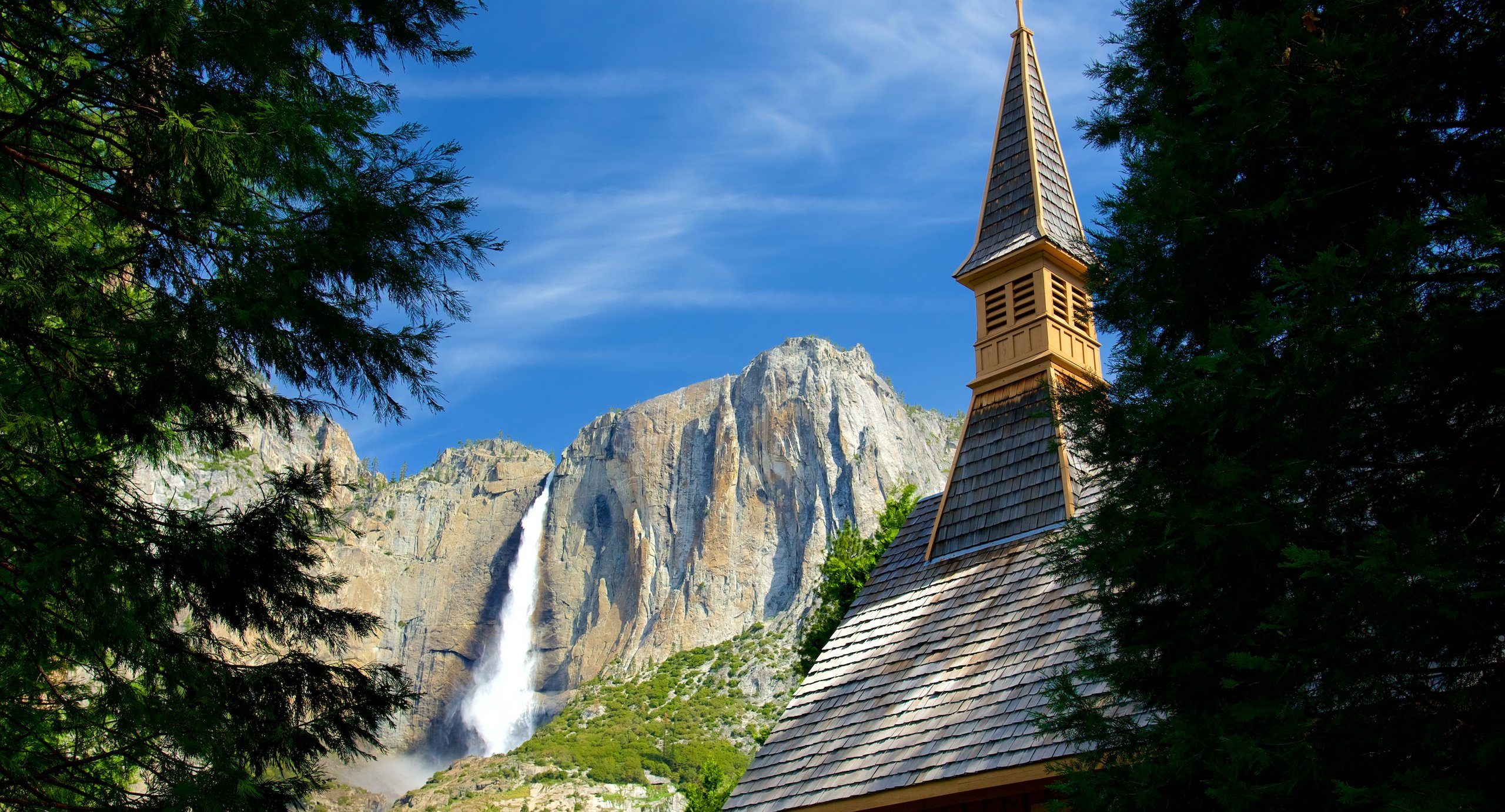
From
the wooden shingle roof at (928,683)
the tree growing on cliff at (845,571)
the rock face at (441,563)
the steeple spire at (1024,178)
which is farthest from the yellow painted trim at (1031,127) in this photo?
the rock face at (441,563)

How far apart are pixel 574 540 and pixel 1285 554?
108m

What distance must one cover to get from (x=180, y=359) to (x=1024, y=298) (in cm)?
934

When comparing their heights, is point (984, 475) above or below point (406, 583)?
below

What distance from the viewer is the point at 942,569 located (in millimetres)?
11281

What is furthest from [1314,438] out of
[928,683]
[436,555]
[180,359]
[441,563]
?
[436,555]

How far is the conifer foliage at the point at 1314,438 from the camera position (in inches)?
134

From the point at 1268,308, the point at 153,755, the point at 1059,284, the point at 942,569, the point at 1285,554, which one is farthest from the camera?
the point at 1059,284

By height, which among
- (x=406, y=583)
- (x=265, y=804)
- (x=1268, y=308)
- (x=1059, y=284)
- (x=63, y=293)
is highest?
(x=406, y=583)

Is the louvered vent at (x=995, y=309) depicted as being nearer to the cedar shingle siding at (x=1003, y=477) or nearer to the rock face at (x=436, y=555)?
the cedar shingle siding at (x=1003, y=477)

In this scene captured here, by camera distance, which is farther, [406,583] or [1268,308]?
[406,583]

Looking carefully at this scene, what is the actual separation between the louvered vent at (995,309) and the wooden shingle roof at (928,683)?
272 cm

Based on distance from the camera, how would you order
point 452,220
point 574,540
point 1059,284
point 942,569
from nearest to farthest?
point 452,220, point 942,569, point 1059,284, point 574,540

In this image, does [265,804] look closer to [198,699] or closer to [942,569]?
[198,699]

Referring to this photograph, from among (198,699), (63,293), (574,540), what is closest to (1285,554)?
(198,699)
